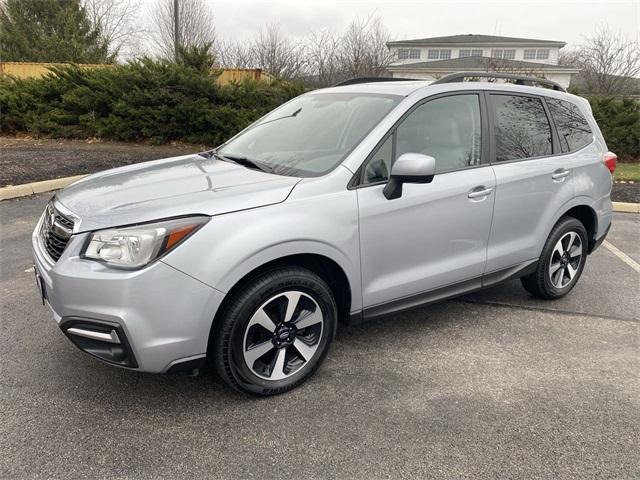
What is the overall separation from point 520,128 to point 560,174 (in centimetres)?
51

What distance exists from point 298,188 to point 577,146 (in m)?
2.76

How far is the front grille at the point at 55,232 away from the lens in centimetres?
262

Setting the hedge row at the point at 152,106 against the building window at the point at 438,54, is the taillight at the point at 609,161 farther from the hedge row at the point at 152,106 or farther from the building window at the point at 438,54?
the building window at the point at 438,54

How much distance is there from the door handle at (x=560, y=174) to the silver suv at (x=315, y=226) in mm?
24

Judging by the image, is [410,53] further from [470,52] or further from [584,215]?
[584,215]

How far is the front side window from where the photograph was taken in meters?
3.10

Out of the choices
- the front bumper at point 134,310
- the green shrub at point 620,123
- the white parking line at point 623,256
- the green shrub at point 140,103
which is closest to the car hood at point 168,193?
the front bumper at point 134,310

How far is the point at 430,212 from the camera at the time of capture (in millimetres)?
3217

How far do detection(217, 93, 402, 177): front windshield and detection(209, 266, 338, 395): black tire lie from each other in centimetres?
67

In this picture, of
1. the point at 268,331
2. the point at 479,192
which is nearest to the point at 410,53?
the point at 479,192

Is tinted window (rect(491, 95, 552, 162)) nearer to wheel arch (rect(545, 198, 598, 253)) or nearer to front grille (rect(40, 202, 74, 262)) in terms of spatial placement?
wheel arch (rect(545, 198, 598, 253))

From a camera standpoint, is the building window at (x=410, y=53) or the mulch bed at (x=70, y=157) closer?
Result: the mulch bed at (x=70, y=157)

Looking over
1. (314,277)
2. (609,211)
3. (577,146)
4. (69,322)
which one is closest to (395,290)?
(314,277)

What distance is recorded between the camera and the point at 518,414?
275 cm
